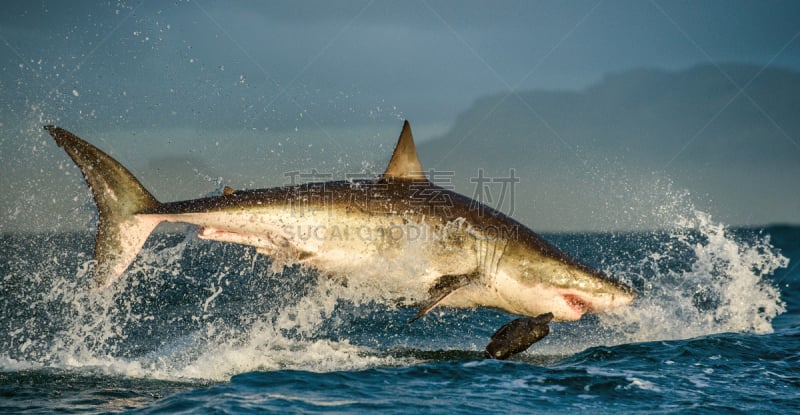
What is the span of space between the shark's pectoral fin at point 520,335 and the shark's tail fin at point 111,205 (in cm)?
488

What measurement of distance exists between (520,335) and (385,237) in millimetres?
2207

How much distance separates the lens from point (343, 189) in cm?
947

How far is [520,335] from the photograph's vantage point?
918cm

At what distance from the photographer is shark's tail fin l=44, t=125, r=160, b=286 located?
9.09 m

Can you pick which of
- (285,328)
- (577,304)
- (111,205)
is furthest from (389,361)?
(111,205)

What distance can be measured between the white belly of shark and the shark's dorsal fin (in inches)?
0.6

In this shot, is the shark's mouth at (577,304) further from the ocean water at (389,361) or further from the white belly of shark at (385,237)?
the ocean water at (389,361)

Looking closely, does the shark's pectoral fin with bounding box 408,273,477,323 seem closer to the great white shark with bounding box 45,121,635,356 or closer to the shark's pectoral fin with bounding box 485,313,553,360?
the great white shark with bounding box 45,121,635,356

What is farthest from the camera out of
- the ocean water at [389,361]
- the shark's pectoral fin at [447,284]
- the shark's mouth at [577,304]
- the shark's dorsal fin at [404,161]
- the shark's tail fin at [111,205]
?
the shark's mouth at [577,304]

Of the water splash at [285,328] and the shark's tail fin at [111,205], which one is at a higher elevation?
the shark's tail fin at [111,205]

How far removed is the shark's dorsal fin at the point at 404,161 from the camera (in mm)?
9750

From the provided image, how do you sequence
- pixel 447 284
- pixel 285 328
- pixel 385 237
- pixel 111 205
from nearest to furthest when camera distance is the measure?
pixel 111 205 → pixel 385 237 → pixel 447 284 → pixel 285 328

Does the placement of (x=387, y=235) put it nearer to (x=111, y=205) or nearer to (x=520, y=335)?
(x=520, y=335)

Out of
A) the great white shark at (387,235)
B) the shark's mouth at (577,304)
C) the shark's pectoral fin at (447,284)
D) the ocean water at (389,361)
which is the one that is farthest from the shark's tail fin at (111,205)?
the shark's mouth at (577,304)
